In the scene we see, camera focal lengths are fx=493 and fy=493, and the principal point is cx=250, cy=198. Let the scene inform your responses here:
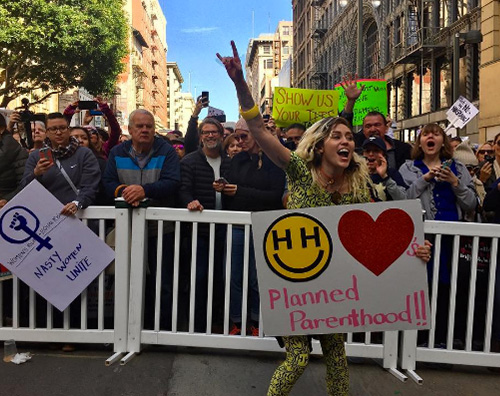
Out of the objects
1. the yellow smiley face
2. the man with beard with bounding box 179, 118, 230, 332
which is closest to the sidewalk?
the man with beard with bounding box 179, 118, 230, 332

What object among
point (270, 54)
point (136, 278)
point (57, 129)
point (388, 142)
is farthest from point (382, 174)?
point (270, 54)

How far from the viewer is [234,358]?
4184 mm

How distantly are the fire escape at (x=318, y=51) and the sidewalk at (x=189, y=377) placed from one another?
4478 centimetres

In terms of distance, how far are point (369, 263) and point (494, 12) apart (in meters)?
17.8

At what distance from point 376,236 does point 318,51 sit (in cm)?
5113

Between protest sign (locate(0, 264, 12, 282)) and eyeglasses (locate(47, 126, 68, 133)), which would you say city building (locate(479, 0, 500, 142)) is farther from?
protest sign (locate(0, 264, 12, 282))

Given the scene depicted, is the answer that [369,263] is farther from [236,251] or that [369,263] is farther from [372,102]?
[372,102]

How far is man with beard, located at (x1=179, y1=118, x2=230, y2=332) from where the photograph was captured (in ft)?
14.5

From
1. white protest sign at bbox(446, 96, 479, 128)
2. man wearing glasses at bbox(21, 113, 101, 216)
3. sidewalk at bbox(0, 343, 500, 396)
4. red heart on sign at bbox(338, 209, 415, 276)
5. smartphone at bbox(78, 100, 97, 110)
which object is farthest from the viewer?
white protest sign at bbox(446, 96, 479, 128)

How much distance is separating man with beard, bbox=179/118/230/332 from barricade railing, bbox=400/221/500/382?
1738mm

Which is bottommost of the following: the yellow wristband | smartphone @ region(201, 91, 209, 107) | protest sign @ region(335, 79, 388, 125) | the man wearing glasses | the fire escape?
the man wearing glasses

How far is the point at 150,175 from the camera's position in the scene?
14.7 feet

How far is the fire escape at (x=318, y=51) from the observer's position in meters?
47.5

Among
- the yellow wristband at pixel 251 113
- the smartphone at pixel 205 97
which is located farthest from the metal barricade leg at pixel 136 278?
the smartphone at pixel 205 97
